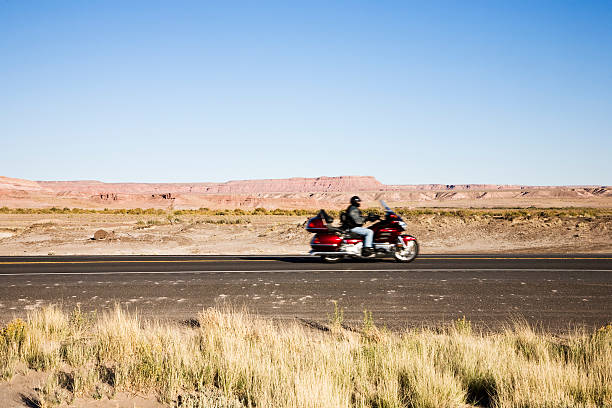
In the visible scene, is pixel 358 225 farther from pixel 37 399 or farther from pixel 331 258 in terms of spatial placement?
pixel 37 399

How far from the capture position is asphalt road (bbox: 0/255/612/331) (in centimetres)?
857

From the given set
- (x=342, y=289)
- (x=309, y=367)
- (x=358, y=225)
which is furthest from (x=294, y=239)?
(x=309, y=367)

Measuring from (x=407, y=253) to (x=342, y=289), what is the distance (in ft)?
16.4

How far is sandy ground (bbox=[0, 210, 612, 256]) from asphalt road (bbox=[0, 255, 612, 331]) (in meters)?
9.12

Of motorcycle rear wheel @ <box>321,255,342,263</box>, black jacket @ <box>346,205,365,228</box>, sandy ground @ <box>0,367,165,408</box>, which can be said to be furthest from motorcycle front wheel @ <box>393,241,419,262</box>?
sandy ground @ <box>0,367,165,408</box>

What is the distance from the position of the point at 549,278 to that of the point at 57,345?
428 inches

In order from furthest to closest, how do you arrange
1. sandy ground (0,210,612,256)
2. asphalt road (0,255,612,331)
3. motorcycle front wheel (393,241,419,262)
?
sandy ground (0,210,612,256), motorcycle front wheel (393,241,419,262), asphalt road (0,255,612,331)

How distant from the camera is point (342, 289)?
10.7 metres

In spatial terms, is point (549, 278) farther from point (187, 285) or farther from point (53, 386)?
point (53, 386)

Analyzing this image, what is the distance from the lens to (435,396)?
4.77 metres

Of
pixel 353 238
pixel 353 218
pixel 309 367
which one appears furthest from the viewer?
pixel 353 238

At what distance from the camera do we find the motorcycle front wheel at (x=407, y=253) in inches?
587

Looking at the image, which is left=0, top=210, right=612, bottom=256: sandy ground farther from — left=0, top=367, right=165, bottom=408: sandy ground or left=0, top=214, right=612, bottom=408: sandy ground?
left=0, top=367, right=165, bottom=408: sandy ground

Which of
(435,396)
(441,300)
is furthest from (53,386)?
(441,300)
